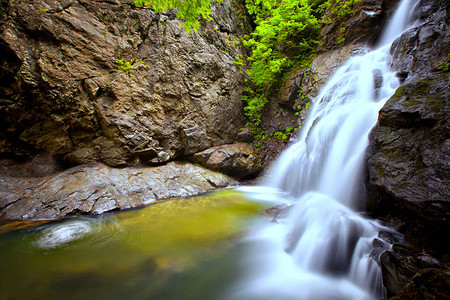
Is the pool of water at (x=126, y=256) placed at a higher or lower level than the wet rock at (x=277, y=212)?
lower

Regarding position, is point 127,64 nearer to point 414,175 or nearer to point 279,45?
point 279,45

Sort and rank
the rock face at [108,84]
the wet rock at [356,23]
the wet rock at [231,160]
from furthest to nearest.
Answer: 1. the wet rock at [231,160]
2. the wet rock at [356,23]
3. the rock face at [108,84]

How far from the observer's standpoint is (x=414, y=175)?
247cm

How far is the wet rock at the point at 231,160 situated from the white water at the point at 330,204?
114 centimetres

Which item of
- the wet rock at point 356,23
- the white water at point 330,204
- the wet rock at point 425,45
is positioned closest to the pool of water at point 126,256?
the white water at point 330,204

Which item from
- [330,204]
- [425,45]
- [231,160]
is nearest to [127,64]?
[231,160]

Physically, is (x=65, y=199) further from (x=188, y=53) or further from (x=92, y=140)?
(x=188, y=53)

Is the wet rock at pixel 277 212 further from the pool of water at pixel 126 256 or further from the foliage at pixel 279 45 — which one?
the foliage at pixel 279 45

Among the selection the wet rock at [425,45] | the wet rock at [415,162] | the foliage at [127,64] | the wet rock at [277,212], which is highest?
the wet rock at [425,45]

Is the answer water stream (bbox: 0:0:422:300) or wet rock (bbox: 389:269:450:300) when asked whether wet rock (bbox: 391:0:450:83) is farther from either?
wet rock (bbox: 389:269:450:300)

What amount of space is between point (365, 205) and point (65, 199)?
6472 mm

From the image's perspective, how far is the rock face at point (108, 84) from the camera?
5.00 m

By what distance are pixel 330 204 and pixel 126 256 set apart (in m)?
3.37

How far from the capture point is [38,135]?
213 inches
